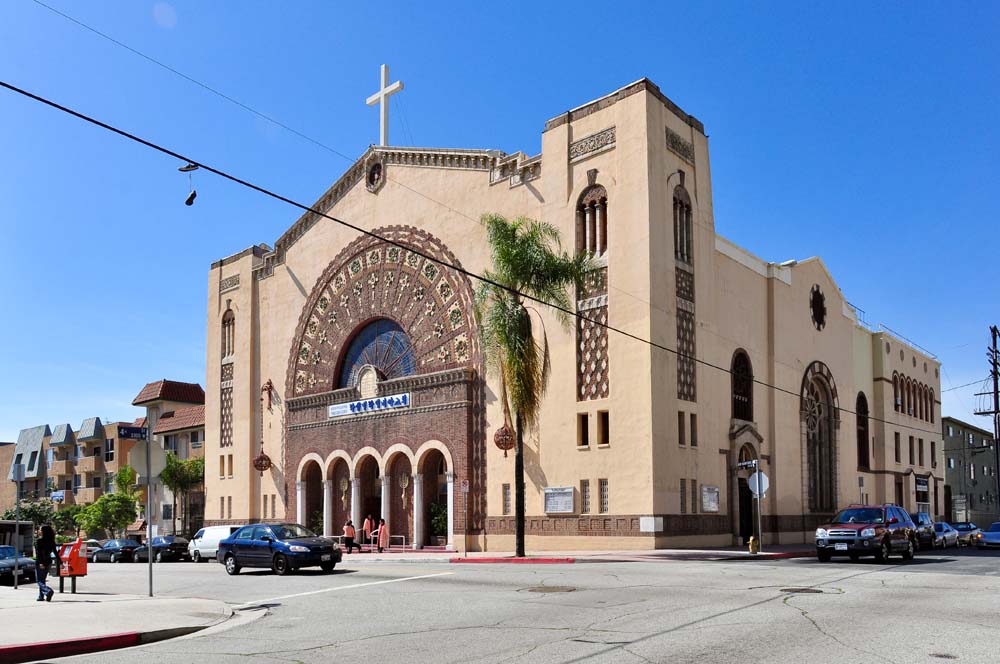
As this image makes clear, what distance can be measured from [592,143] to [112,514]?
146 ft

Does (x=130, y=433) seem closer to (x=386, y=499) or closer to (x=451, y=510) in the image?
(x=386, y=499)

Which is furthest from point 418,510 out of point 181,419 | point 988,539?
point 181,419

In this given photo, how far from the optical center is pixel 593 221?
3478 cm

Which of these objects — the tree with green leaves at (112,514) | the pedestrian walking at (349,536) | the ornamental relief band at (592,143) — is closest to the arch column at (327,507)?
the pedestrian walking at (349,536)

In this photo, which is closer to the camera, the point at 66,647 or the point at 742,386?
the point at 66,647

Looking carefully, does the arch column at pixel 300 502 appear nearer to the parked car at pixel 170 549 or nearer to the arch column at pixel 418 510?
the parked car at pixel 170 549

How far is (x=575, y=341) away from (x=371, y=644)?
2277cm

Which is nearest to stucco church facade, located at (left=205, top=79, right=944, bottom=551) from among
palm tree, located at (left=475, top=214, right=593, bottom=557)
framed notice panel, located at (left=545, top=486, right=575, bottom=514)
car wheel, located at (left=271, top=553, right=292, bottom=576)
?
framed notice panel, located at (left=545, top=486, right=575, bottom=514)

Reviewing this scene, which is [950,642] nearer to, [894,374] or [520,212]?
[520,212]

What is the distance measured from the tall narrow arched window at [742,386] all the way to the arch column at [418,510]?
1270 cm

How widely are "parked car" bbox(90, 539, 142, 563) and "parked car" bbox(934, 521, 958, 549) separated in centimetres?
3413

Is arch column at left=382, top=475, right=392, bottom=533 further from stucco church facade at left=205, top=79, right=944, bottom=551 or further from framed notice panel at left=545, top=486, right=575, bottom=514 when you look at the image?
framed notice panel at left=545, top=486, right=575, bottom=514

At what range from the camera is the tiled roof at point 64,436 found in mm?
78562

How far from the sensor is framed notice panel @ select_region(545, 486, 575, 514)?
3359 cm
